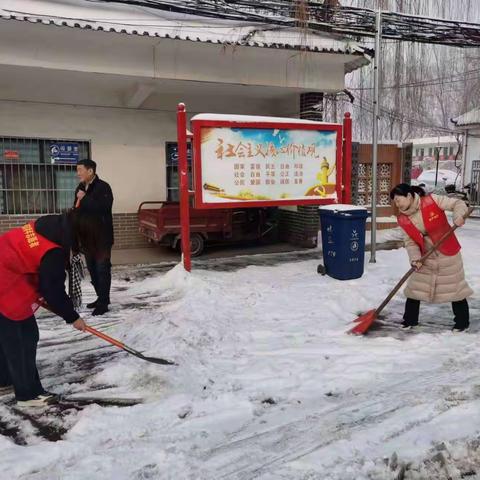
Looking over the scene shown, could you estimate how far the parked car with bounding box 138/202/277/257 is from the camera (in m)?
7.99

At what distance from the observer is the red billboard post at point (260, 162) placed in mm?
6238

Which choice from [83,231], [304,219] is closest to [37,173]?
[304,219]

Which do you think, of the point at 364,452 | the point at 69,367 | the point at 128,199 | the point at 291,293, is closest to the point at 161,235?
the point at 128,199

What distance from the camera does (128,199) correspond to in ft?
30.2

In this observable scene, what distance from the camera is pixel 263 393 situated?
335 centimetres

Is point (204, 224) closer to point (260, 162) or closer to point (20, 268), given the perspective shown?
point (260, 162)

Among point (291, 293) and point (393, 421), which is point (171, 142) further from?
point (393, 421)

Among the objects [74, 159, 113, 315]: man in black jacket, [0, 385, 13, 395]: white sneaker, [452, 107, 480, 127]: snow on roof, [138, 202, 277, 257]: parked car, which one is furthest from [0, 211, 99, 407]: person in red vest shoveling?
[452, 107, 480, 127]: snow on roof

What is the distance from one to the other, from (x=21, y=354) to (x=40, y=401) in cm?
39

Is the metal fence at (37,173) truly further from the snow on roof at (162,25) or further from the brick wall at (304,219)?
the brick wall at (304,219)

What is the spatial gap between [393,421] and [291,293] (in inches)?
122

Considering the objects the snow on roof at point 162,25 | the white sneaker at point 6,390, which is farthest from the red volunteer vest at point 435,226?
the snow on roof at point 162,25

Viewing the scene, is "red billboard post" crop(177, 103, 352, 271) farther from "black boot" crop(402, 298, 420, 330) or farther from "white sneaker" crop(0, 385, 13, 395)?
"white sneaker" crop(0, 385, 13, 395)

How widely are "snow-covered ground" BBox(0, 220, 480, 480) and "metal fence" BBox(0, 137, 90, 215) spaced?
155 inches
